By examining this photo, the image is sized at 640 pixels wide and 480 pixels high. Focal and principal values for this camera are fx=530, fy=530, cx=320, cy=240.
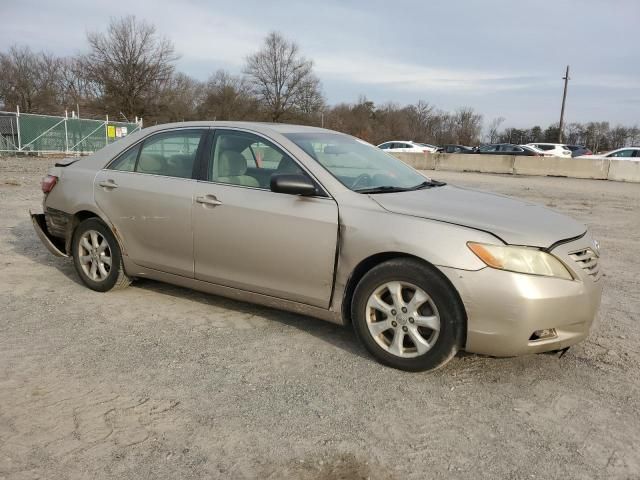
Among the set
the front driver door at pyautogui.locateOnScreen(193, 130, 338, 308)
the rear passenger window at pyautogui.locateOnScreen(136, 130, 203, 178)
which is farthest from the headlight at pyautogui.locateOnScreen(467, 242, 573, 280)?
the rear passenger window at pyautogui.locateOnScreen(136, 130, 203, 178)

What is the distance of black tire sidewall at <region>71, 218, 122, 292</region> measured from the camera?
4.85 m

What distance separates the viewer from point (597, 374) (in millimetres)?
3510

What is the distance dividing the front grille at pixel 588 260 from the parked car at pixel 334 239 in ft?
0.05

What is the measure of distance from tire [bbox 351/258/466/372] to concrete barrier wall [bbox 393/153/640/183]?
2323cm

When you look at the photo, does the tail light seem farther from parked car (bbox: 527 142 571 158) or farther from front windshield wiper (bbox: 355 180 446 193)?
parked car (bbox: 527 142 571 158)

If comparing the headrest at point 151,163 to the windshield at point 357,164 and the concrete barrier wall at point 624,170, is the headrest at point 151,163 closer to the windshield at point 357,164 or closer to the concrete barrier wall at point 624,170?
the windshield at point 357,164

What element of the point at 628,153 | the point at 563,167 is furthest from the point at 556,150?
the point at 563,167

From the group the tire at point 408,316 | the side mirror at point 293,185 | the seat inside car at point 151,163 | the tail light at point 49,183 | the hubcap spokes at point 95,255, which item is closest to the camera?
the tire at point 408,316

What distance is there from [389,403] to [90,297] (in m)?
3.12

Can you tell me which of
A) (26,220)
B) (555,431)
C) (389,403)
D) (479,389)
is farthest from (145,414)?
(26,220)

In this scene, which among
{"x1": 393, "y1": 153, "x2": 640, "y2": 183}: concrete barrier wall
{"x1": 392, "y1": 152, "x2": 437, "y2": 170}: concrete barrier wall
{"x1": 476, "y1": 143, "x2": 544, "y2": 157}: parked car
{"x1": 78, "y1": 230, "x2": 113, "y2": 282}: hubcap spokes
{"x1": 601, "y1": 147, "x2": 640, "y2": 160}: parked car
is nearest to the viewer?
{"x1": 78, "y1": 230, "x2": 113, "y2": 282}: hubcap spokes

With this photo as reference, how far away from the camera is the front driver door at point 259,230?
12.2ft

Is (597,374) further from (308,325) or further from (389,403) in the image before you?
(308,325)

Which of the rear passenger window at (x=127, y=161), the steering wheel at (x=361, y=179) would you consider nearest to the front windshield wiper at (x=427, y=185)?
the steering wheel at (x=361, y=179)
